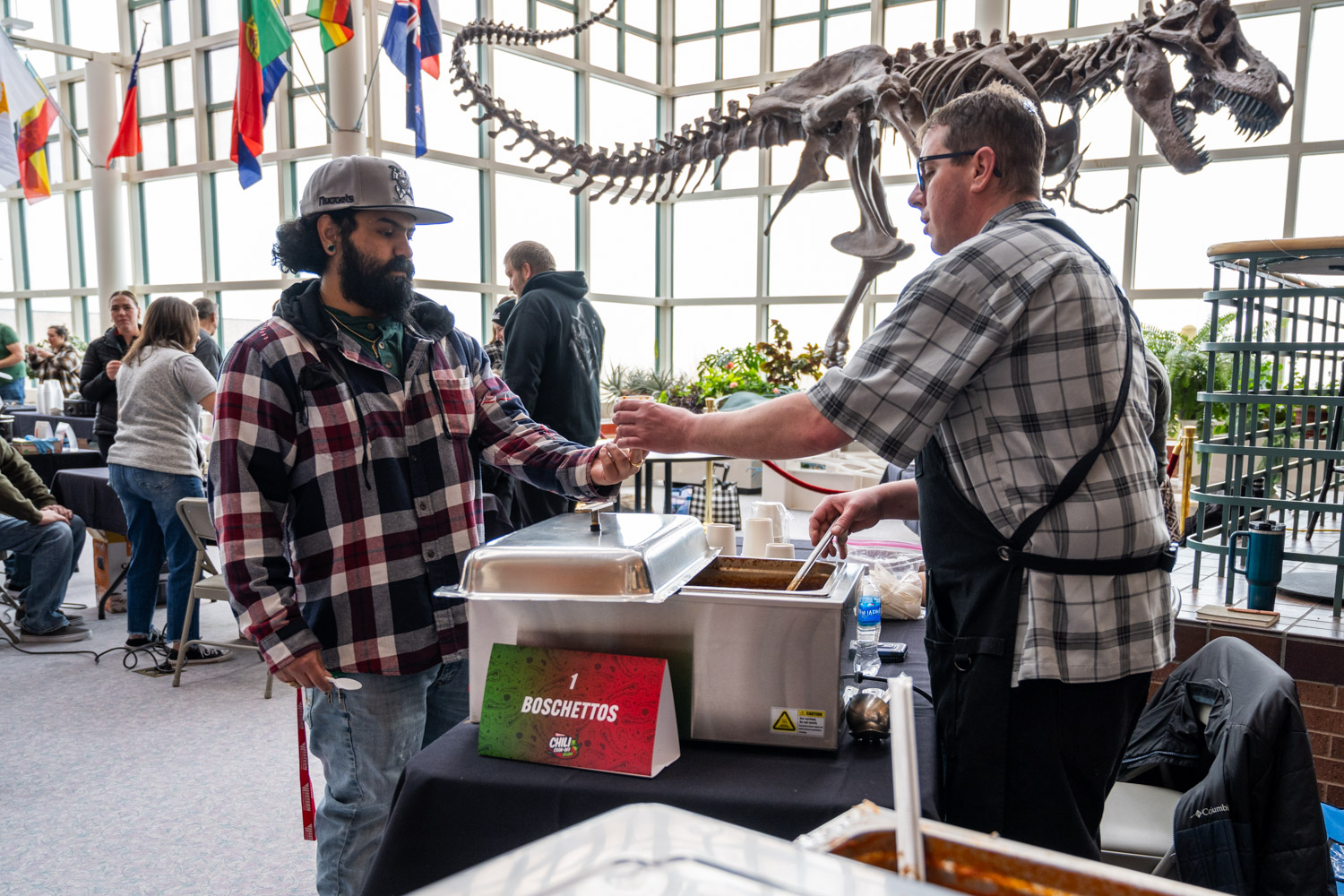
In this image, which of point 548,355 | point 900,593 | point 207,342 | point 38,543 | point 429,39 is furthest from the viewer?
point 429,39

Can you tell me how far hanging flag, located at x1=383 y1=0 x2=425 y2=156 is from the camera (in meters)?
7.22

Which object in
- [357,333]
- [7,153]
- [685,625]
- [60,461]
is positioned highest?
[7,153]

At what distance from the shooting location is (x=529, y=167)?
37.1 feet

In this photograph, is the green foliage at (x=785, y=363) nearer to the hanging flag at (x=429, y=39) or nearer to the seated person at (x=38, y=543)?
the hanging flag at (x=429, y=39)

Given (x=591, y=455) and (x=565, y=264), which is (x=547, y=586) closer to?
(x=591, y=455)

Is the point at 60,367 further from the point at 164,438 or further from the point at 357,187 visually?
the point at 357,187

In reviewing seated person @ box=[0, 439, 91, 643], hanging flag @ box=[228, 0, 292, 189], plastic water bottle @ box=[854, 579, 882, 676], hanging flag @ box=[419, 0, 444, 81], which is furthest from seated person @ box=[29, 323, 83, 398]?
plastic water bottle @ box=[854, 579, 882, 676]

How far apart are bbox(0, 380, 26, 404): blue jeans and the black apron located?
30.9ft

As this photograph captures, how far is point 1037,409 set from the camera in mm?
1298

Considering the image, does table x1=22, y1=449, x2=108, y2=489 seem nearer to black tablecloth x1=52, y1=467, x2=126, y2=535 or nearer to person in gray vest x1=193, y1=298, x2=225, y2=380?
black tablecloth x1=52, y1=467, x2=126, y2=535

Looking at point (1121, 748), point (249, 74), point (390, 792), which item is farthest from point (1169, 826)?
point (249, 74)

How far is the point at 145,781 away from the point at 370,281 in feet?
7.63

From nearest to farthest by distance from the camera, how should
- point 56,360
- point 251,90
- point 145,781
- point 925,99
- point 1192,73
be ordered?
point 145,781 < point 1192,73 < point 925,99 < point 251,90 < point 56,360

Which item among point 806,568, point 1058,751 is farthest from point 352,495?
point 1058,751
